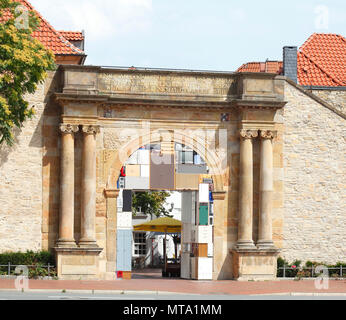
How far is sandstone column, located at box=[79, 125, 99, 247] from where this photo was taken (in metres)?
35.2

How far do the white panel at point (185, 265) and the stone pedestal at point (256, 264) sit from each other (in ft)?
8.74

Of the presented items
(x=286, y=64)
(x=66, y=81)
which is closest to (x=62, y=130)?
(x=66, y=81)

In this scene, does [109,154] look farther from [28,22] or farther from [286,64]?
[286,64]

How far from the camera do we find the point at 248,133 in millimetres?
36562

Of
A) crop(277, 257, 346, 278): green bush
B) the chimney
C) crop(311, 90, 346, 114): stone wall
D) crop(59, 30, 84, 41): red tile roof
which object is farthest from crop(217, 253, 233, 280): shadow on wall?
crop(59, 30, 84, 41): red tile roof

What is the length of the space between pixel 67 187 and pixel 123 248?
124 inches

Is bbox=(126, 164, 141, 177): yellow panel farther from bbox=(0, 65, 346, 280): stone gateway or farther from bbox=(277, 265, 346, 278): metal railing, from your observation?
bbox=(277, 265, 346, 278): metal railing

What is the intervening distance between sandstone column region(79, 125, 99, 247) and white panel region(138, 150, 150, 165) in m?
1.92

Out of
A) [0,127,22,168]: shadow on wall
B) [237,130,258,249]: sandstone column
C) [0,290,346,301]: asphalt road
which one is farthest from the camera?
[237,130,258,249]: sandstone column

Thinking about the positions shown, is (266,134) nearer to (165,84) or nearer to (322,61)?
(165,84)

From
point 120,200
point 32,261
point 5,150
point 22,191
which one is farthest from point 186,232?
point 5,150

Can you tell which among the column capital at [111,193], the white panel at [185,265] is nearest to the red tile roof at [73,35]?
the column capital at [111,193]

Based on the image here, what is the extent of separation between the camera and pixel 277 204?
122 feet

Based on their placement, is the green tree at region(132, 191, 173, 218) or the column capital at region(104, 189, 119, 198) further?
the green tree at region(132, 191, 173, 218)
